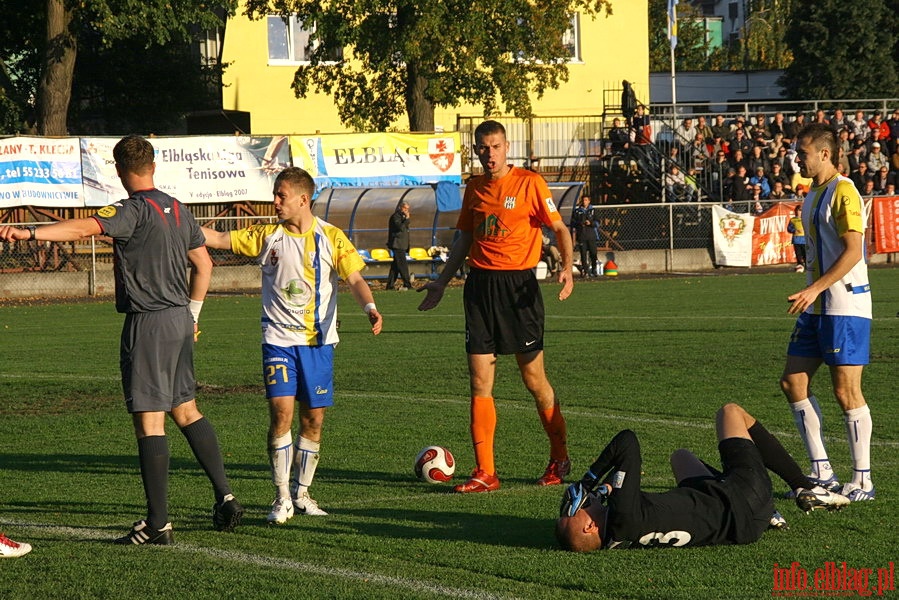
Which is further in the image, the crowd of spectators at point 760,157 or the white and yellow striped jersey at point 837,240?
the crowd of spectators at point 760,157

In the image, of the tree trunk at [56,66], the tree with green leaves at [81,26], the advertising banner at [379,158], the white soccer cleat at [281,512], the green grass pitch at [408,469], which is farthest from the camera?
the tree trunk at [56,66]

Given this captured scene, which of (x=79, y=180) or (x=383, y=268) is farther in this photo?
(x=383, y=268)

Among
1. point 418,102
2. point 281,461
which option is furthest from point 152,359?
point 418,102

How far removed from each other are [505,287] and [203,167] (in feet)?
78.7

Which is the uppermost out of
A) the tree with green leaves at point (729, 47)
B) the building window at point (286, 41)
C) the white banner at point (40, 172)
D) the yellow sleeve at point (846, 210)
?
the tree with green leaves at point (729, 47)

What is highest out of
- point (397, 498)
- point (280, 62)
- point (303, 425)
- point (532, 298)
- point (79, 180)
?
point (280, 62)

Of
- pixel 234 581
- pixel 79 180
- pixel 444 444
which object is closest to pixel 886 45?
pixel 79 180

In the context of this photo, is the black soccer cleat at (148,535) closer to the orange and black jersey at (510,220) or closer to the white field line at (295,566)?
the white field line at (295,566)

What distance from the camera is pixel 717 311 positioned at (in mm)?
20984

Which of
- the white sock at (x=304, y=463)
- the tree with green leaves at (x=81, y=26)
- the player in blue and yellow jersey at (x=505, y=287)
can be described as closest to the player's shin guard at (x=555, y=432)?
the player in blue and yellow jersey at (x=505, y=287)

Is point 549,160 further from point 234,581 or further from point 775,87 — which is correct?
point 234,581

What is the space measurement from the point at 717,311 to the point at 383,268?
42.5 ft

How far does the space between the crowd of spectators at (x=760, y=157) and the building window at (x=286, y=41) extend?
12.7 metres

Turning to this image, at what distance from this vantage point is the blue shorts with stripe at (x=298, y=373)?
7.20 metres
